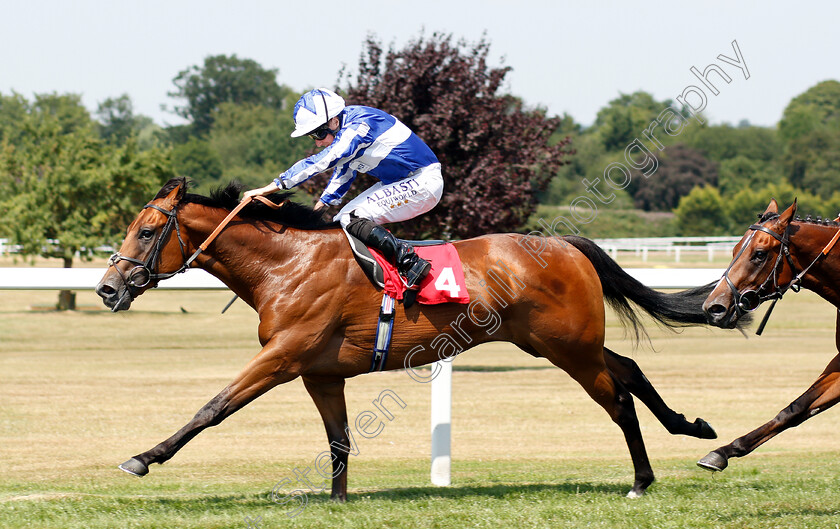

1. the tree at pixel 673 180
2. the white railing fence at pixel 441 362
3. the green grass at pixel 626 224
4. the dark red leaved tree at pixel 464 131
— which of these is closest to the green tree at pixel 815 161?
the tree at pixel 673 180

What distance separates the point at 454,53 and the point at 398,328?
1019cm

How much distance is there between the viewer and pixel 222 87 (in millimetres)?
108000

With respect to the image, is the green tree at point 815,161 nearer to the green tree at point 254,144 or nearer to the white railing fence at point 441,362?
the green tree at point 254,144

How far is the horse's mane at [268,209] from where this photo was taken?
17.7ft

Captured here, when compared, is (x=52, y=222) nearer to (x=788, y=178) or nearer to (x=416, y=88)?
(x=416, y=88)

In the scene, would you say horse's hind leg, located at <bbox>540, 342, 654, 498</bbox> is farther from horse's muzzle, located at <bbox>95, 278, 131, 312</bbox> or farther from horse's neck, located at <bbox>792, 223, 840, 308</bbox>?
horse's muzzle, located at <bbox>95, 278, 131, 312</bbox>

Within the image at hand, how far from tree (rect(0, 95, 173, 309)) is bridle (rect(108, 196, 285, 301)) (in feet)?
64.4

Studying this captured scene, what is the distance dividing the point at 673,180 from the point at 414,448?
67588 millimetres

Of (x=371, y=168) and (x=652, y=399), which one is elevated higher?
(x=371, y=168)

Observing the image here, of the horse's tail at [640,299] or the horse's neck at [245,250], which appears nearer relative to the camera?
the horse's neck at [245,250]

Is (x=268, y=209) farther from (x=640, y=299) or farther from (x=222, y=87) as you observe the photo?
(x=222, y=87)

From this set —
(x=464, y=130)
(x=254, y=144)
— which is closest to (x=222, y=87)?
(x=254, y=144)

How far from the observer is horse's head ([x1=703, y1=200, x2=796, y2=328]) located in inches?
195

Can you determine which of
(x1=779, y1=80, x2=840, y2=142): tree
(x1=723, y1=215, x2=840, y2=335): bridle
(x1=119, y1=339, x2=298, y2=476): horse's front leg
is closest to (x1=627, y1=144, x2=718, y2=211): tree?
(x1=779, y1=80, x2=840, y2=142): tree
